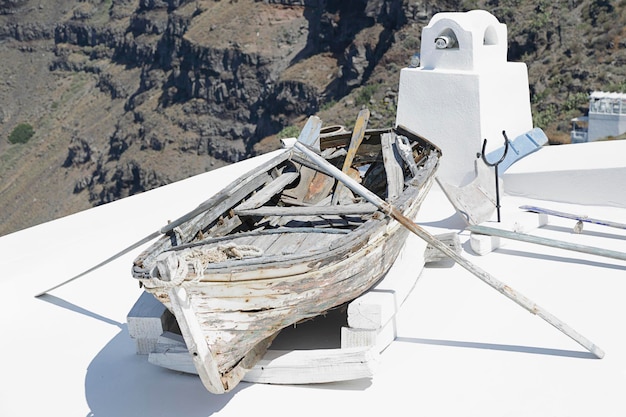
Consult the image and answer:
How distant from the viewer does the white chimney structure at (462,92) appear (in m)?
7.52

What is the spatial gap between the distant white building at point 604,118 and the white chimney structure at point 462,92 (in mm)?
16365

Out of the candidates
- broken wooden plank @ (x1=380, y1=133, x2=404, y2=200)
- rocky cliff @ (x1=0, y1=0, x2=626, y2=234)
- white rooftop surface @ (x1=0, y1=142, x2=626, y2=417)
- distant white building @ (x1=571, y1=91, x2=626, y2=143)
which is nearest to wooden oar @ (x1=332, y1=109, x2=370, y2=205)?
broken wooden plank @ (x1=380, y1=133, x2=404, y2=200)

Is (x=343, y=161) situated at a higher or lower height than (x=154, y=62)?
higher

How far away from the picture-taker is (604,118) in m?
23.2

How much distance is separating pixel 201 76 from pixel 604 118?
3223 centimetres

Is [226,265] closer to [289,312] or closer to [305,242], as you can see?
[289,312]

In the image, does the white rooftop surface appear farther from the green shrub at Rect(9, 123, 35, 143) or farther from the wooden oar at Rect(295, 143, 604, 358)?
the green shrub at Rect(9, 123, 35, 143)

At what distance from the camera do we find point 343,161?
22.6 feet

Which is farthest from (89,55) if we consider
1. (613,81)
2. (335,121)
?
(613,81)

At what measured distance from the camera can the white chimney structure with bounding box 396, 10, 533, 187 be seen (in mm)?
7516

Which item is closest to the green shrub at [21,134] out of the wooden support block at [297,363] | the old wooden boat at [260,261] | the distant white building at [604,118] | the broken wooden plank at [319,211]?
the distant white building at [604,118]

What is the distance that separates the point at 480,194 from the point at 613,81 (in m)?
24.2

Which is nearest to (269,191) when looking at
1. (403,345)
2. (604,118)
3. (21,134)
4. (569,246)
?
(403,345)

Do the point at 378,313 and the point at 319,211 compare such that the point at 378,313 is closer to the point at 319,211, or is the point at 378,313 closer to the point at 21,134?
the point at 319,211
